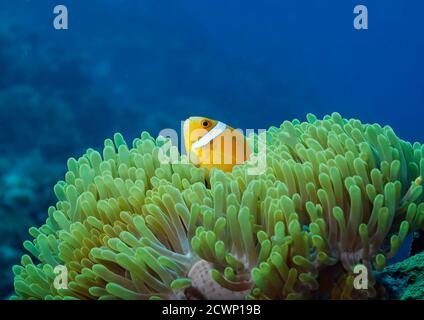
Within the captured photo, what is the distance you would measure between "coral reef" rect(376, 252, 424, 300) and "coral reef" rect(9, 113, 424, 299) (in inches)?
5.9

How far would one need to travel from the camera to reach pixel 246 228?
1.63 metres

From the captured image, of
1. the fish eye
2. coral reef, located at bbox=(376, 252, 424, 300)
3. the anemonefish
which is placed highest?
the fish eye

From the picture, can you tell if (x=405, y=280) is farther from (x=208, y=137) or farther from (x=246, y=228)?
(x=208, y=137)

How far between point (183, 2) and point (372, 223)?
2920 cm

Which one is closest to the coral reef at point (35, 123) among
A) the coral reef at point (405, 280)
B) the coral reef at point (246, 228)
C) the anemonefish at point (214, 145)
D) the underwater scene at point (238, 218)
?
the underwater scene at point (238, 218)

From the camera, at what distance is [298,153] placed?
199 cm

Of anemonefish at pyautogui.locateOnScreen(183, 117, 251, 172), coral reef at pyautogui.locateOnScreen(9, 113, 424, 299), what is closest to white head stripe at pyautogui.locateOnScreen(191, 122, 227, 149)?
anemonefish at pyautogui.locateOnScreen(183, 117, 251, 172)

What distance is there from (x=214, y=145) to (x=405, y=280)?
997 millimetres

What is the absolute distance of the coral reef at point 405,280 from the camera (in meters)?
1.72

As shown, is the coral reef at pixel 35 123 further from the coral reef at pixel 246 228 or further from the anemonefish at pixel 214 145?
the anemonefish at pixel 214 145

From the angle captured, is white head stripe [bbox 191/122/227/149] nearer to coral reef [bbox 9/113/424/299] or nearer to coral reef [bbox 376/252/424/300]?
coral reef [bbox 9/113/424/299]

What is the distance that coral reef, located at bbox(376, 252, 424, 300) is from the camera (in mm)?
1717

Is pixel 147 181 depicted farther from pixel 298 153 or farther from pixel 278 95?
pixel 278 95

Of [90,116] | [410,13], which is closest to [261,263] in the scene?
[90,116]
